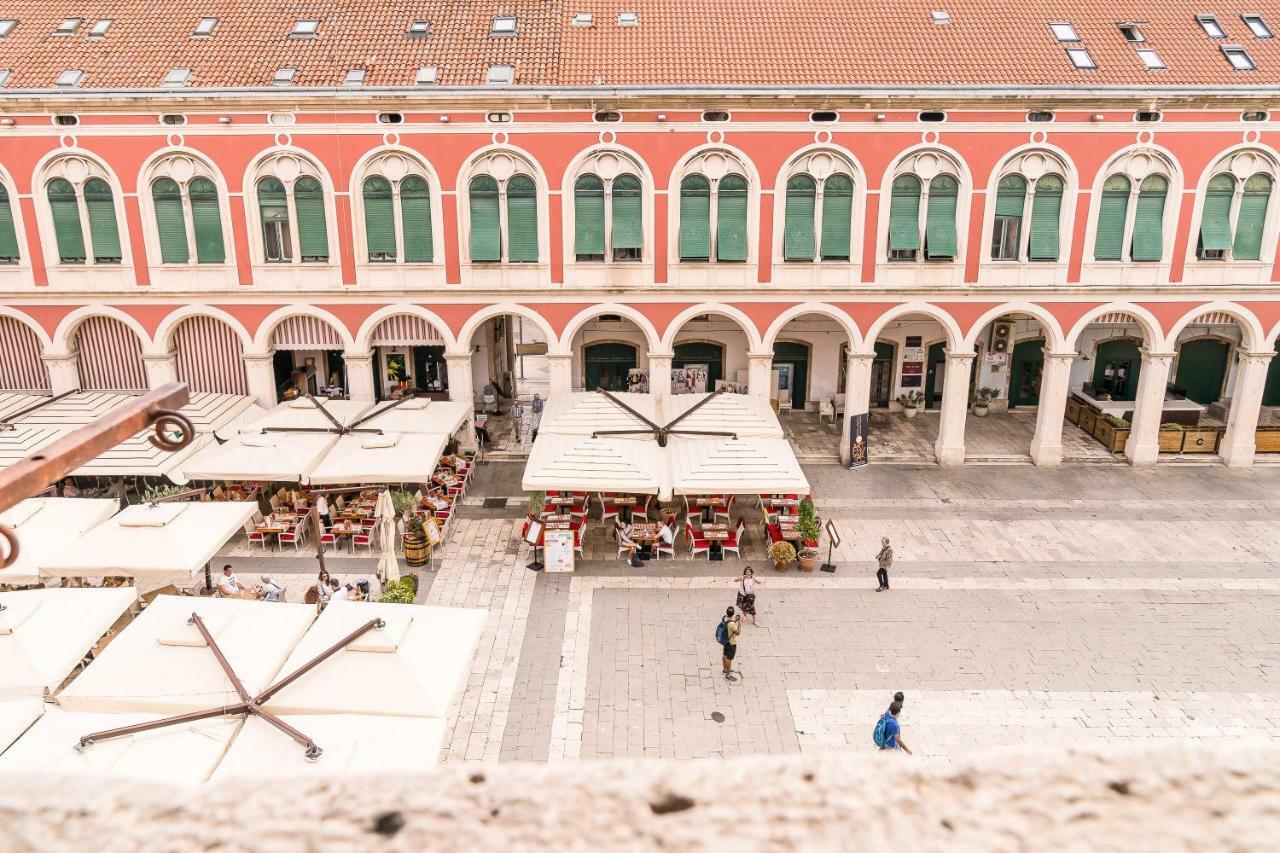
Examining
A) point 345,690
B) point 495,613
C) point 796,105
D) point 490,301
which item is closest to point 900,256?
point 796,105

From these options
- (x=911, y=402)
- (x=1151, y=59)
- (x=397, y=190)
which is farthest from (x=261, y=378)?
(x=1151, y=59)

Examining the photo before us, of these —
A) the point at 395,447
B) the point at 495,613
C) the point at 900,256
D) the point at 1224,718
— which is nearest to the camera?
the point at 1224,718

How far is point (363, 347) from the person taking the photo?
2498cm

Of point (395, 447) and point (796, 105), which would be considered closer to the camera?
point (395, 447)

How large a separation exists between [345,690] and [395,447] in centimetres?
990

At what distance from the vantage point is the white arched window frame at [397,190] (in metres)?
23.5

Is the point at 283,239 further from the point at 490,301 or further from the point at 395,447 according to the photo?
the point at 395,447

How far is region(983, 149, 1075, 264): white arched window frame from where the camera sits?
2356cm

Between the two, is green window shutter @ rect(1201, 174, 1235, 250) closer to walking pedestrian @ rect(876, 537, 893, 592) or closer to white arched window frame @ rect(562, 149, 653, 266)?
walking pedestrian @ rect(876, 537, 893, 592)

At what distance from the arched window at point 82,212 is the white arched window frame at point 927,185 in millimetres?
20324

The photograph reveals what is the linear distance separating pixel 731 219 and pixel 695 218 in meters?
0.96

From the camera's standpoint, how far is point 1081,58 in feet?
78.2

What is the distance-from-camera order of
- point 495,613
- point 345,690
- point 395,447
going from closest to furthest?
point 345,690 → point 495,613 → point 395,447

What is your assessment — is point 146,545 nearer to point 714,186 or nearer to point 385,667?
point 385,667
